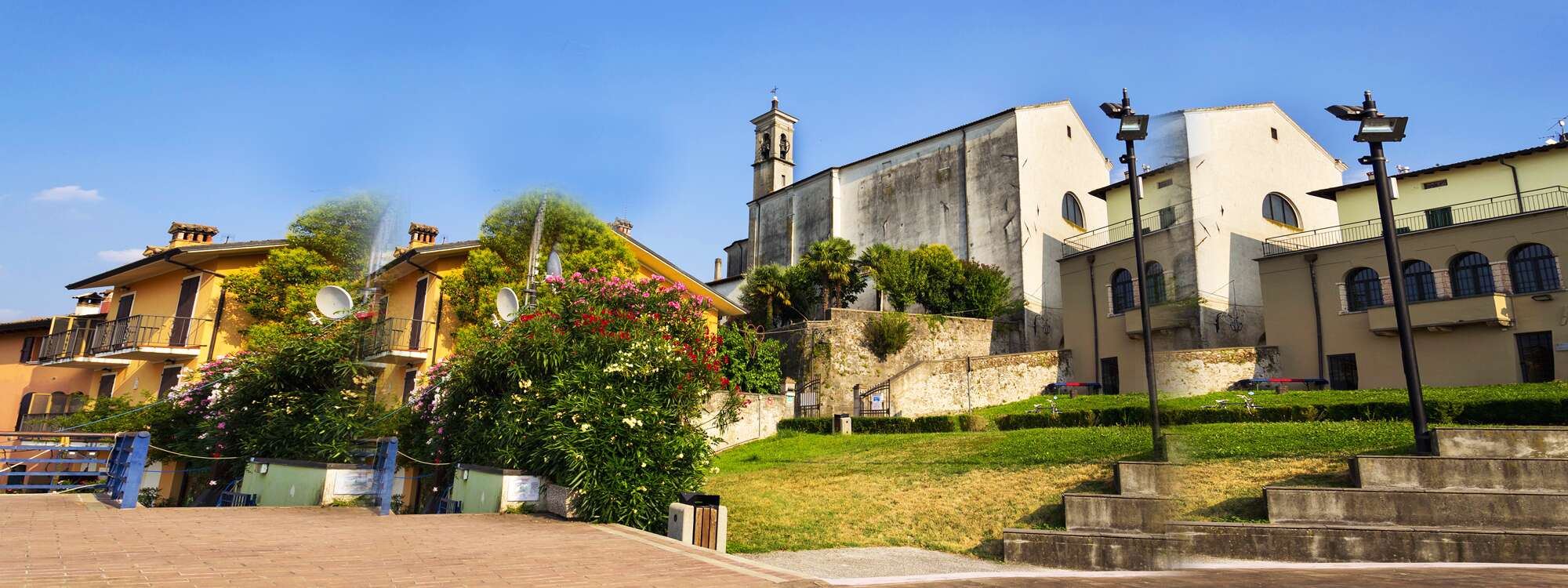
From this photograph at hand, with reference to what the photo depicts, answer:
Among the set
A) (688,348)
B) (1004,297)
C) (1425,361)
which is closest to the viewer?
(688,348)

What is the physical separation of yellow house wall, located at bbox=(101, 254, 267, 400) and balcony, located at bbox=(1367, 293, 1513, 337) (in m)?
35.4

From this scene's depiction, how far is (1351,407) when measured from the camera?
54.7ft

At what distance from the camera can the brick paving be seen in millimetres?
5973

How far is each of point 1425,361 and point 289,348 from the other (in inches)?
1264

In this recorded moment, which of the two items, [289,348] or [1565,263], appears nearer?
[289,348]

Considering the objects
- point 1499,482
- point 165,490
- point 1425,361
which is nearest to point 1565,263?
point 1425,361

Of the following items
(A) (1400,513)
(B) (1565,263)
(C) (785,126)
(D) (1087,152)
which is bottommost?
(A) (1400,513)

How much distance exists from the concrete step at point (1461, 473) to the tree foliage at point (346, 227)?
14.8m

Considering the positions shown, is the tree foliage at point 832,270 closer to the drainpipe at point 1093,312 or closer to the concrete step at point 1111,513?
the drainpipe at point 1093,312

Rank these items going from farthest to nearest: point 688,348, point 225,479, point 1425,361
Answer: point 1425,361 → point 225,479 → point 688,348

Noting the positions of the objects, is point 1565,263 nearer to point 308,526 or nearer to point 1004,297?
point 1004,297

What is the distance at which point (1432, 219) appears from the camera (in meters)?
29.4

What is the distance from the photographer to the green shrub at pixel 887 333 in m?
32.8

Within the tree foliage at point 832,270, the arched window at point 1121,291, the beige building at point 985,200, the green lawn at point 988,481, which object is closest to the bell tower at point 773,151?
the beige building at point 985,200
